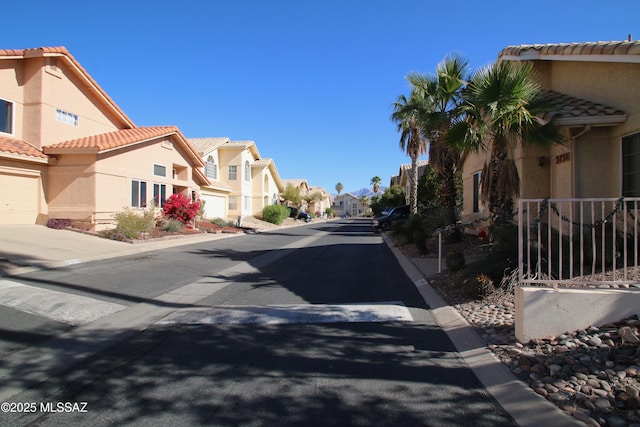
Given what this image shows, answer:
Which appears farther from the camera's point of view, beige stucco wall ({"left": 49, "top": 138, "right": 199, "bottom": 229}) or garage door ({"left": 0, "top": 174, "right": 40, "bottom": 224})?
beige stucco wall ({"left": 49, "top": 138, "right": 199, "bottom": 229})

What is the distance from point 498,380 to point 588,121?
7.18 meters

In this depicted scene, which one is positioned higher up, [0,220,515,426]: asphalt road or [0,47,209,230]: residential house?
[0,47,209,230]: residential house

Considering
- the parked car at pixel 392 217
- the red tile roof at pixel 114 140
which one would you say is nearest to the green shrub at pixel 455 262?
the red tile roof at pixel 114 140

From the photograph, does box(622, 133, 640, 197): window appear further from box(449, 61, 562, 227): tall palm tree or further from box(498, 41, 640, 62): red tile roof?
box(498, 41, 640, 62): red tile roof

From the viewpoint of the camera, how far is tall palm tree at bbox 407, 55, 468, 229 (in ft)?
40.3

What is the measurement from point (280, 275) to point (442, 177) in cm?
676

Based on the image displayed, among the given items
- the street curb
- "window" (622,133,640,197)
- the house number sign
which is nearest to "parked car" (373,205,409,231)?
the house number sign

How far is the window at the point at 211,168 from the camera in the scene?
36.1 m

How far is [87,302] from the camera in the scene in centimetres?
691

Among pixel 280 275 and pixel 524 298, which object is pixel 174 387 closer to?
pixel 524 298

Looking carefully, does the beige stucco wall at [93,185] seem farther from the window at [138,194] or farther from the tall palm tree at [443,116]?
the tall palm tree at [443,116]

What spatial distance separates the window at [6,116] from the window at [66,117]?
174 cm

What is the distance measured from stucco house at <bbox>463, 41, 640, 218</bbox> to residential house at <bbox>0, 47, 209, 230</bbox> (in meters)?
16.1

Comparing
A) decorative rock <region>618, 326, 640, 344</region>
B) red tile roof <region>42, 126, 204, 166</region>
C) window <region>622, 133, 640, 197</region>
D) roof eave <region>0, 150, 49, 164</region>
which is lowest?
decorative rock <region>618, 326, 640, 344</region>
